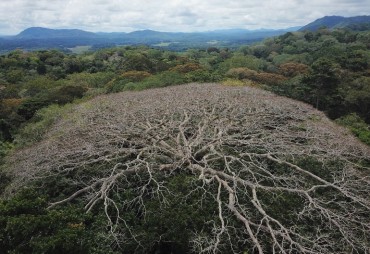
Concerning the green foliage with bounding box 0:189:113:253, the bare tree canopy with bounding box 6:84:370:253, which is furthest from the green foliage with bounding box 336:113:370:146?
the green foliage with bounding box 0:189:113:253

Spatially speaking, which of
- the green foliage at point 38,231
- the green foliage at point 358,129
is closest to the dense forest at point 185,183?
the green foliage at point 38,231

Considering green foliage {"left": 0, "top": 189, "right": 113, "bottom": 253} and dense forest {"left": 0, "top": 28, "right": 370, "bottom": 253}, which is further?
dense forest {"left": 0, "top": 28, "right": 370, "bottom": 253}

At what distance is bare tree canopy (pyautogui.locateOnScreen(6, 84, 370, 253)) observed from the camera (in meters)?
7.48

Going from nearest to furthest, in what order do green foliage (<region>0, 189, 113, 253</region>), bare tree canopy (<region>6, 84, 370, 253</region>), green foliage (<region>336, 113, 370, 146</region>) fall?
green foliage (<region>0, 189, 113, 253</region>), bare tree canopy (<region>6, 84, 370, 253</region>), green foliage (<region>336, 113, 370, 146</region>)

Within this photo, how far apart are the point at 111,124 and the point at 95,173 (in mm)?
2651

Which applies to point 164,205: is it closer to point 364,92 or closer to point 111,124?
point 111,124

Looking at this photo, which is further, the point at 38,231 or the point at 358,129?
the point at 358,129

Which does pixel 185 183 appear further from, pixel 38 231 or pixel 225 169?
pixel 38 231

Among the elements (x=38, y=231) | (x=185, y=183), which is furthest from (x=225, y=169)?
(x=38, y=231)

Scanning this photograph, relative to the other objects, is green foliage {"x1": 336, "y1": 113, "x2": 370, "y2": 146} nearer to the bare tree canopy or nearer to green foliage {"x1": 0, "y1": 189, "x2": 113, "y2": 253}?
the bare tree canopy

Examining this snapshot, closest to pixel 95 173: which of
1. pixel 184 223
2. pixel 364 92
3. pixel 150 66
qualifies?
pixel 184 223

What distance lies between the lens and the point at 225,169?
30.8 feet

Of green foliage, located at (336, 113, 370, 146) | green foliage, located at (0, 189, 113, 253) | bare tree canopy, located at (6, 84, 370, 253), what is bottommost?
green foliage, located at (336, 113, 370, 146)

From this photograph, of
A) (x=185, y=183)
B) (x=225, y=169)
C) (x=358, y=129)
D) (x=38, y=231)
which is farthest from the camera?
(x=358, y=129)
